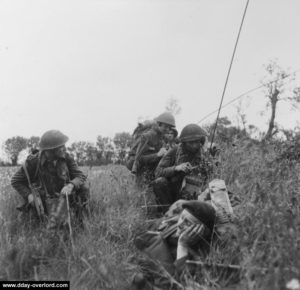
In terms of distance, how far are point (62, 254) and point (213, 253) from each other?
4.99ft

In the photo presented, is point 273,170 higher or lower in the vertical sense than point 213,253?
higher

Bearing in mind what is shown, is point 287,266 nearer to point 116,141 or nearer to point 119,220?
point 119,220

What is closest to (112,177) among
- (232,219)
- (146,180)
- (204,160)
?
(146,180)

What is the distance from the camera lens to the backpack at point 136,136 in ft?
21.9

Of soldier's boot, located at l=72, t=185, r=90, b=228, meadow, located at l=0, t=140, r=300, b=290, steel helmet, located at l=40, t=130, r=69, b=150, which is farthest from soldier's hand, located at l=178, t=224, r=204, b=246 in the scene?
steel helmet, located at l=40, t=130, r=69, b=150

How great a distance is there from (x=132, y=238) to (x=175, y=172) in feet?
5.20

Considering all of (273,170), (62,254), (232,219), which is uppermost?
(273,170)

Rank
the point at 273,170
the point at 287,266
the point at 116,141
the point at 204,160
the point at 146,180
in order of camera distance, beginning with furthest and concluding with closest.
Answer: the point at 116,141 < the point at 146,180 < the point at 204,160 < the point at 273,170 < the point at 287,266

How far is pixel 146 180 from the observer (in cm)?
625

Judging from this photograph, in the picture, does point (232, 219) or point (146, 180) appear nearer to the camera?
point (232, 219)

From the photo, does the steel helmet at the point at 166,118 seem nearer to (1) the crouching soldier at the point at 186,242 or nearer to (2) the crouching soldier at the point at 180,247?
(1) the crouching soldier at the point at 186,242

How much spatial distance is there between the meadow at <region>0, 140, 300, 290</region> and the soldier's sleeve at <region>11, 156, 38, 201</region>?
206mm

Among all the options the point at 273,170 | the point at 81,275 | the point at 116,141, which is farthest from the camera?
the point at 116,141

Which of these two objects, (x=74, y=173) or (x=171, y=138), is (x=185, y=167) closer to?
(x=74, y=173)
